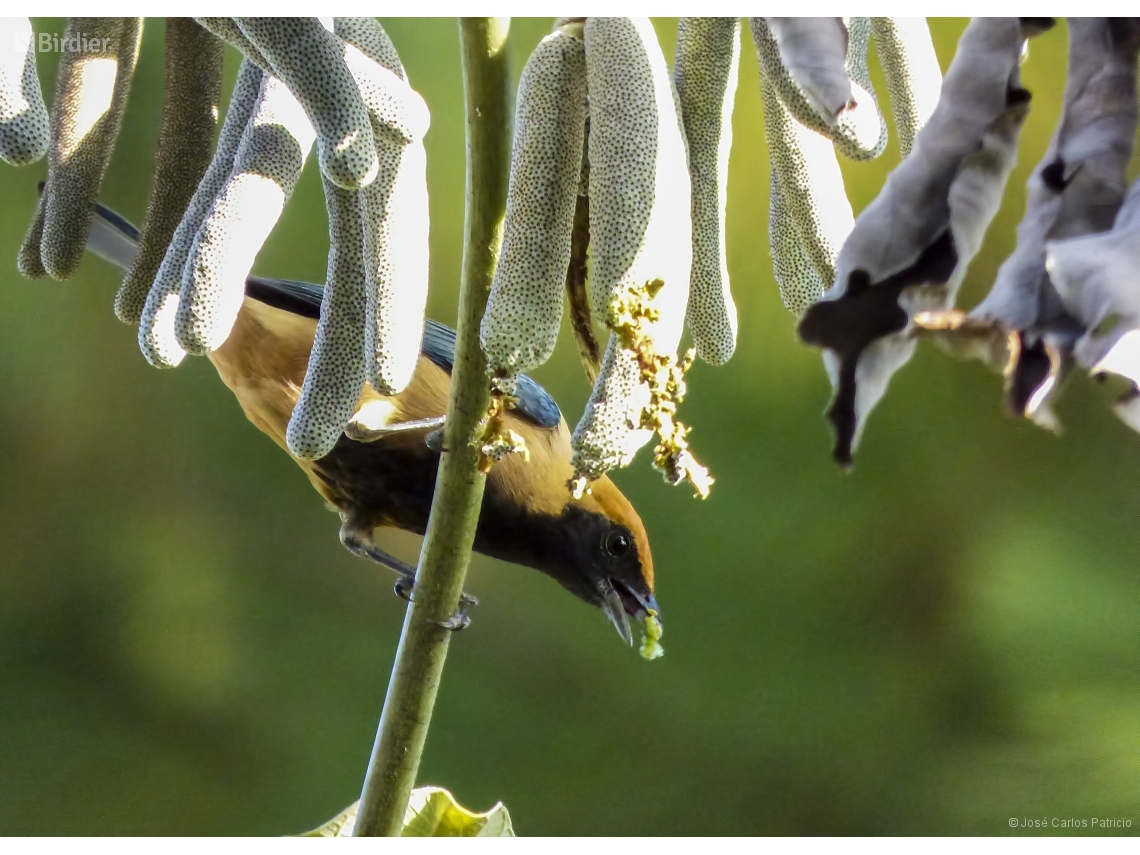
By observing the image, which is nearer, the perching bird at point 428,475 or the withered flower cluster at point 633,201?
the withered flower cluster at point 633,201

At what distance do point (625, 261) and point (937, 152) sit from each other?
105mm

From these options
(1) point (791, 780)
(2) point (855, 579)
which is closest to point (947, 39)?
(2) point (855, 579)

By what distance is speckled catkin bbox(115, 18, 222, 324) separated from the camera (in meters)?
0.52

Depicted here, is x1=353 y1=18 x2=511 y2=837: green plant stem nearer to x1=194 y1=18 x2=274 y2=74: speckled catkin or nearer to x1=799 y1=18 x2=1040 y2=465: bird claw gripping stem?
x1=194 y1=18 x2=274 y2=74: speckled catkin

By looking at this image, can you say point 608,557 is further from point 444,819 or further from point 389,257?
point 389,257

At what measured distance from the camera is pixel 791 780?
1.20 m

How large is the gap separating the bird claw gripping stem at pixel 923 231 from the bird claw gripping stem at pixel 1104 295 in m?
0.04

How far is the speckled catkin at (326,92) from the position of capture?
352 millimetres

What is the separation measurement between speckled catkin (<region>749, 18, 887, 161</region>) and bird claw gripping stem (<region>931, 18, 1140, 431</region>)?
0.21 feet

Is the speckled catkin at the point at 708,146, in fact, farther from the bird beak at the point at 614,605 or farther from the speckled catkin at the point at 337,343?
the bird beak at the point at 614,605

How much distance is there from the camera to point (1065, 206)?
0.31 meters

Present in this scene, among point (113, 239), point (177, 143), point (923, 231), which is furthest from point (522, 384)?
point (923, 231)

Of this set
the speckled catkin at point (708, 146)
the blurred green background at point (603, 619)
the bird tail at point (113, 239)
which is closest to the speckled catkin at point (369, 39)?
the speckled catkin at point (708, 146)
